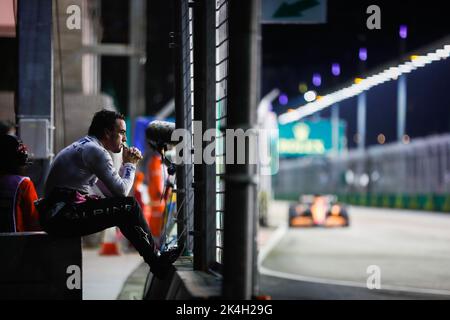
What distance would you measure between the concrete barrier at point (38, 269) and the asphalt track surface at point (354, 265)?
14.2ft

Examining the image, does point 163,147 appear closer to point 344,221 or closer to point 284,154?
point 344,221

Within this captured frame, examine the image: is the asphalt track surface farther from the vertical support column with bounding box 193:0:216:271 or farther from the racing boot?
the vertical support column with bounding box 193:0:216:271

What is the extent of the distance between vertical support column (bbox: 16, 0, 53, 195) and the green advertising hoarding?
4253 centimetres

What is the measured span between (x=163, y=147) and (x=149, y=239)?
1359 mm

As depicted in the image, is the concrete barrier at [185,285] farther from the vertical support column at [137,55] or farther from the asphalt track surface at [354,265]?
the vertical support column at [137,55]

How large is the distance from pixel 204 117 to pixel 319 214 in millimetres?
20262

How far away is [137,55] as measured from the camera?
1723cm

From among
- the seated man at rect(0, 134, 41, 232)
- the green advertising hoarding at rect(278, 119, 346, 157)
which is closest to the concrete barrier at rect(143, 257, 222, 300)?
the seated man at rect(0, 134, 41, 232)

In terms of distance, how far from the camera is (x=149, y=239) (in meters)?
5.84

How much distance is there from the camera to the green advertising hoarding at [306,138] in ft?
165

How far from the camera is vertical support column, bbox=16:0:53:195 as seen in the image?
26.9ft

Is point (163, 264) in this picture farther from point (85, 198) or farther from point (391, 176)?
point (391, 176)

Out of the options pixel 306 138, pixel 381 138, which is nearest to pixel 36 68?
pixel 306 138

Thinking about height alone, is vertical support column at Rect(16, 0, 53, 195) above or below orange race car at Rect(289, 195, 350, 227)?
above
